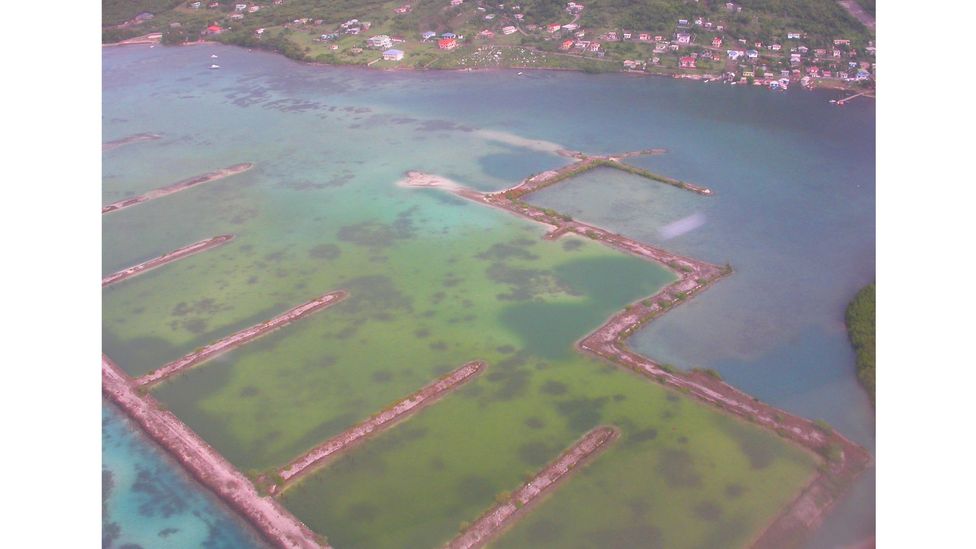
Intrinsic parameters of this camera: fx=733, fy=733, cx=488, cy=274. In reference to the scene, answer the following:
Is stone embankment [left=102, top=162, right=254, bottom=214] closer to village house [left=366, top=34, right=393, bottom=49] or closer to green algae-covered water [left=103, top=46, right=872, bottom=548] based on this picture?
green algae-covered water [left=103, top=46, right=872, bottom=548]

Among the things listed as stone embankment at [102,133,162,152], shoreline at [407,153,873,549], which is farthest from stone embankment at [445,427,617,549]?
stone embankment at [102,133,162,152]

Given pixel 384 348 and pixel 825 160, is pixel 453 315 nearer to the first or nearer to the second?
pixel 384 348

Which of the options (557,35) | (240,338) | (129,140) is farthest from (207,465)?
(557,35)

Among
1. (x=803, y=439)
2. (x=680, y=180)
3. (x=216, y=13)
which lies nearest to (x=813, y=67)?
(x=680, y=180)

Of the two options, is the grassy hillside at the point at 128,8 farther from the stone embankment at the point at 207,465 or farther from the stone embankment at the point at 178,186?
the stone embankment at the point at 207,465

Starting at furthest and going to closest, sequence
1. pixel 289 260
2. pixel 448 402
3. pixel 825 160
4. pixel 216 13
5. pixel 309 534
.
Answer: pixel 216 13 < pixel 825 160 < pixel 289 260 < pixel 448 402 < pixel 309 534

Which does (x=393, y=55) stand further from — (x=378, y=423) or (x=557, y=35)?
(x=378, y=423)
